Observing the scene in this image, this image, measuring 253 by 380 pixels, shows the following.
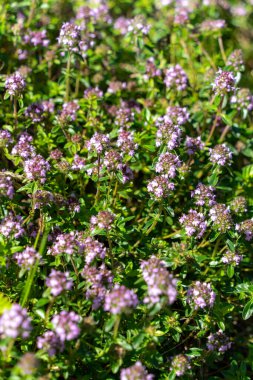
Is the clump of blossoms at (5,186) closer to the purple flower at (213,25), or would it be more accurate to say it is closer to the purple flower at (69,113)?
the purple flower at (69,113)

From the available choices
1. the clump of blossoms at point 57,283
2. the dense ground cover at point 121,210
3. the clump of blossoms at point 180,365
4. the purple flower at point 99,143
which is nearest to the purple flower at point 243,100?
the dense ground cover at point 121,210

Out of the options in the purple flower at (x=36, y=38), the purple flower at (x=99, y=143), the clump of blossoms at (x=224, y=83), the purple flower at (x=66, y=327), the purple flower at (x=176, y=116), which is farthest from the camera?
the purple flower at (x=36, y=38)

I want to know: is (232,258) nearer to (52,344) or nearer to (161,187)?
(161,187)

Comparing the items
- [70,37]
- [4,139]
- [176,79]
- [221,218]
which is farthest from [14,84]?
[221,218]

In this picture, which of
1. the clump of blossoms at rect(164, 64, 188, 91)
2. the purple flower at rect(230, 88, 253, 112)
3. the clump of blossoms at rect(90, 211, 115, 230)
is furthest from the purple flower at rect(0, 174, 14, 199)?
the purple flower at rect(230, 88, 253, 112)

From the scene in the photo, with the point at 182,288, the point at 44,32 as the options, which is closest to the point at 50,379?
the point at 182,288

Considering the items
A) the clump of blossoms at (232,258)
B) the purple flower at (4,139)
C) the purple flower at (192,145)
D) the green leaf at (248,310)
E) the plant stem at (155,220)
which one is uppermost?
the purple flower at (192,145)
